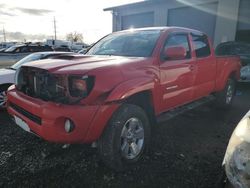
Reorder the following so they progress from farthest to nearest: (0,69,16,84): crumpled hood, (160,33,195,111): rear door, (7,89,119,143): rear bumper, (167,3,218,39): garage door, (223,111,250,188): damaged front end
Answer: (167,3,218,39): garage door, (0,69,16,84): crumpled hood, (160,33,195,111): rear door, (7,89,119,143): rear bumper, (223,111,250,188): damaged front end

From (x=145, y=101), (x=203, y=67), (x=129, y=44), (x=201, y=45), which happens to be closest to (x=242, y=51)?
(x=201, y=45)

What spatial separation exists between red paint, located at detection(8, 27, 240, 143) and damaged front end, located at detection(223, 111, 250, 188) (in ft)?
4.54

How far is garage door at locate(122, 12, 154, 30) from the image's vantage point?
16.4 m

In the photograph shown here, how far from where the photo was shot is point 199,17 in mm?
13773

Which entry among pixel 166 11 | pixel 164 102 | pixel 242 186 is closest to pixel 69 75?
pixel 164 102

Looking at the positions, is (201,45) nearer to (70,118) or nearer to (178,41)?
(178,41)

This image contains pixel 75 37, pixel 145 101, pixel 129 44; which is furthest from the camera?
pixel 75 37

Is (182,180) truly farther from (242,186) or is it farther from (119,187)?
(242,186)

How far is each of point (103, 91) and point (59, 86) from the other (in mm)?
524

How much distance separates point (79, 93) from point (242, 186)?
1.81m

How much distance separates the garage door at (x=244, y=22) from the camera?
12125 millimetres

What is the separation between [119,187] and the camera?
2.79 metres

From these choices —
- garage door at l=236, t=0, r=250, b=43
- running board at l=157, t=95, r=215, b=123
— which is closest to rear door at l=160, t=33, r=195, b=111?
running board at l=157, t=95, r=215, b=123

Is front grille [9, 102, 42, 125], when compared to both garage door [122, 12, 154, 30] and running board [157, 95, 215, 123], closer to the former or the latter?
running board [157, 95, 215, 123]
